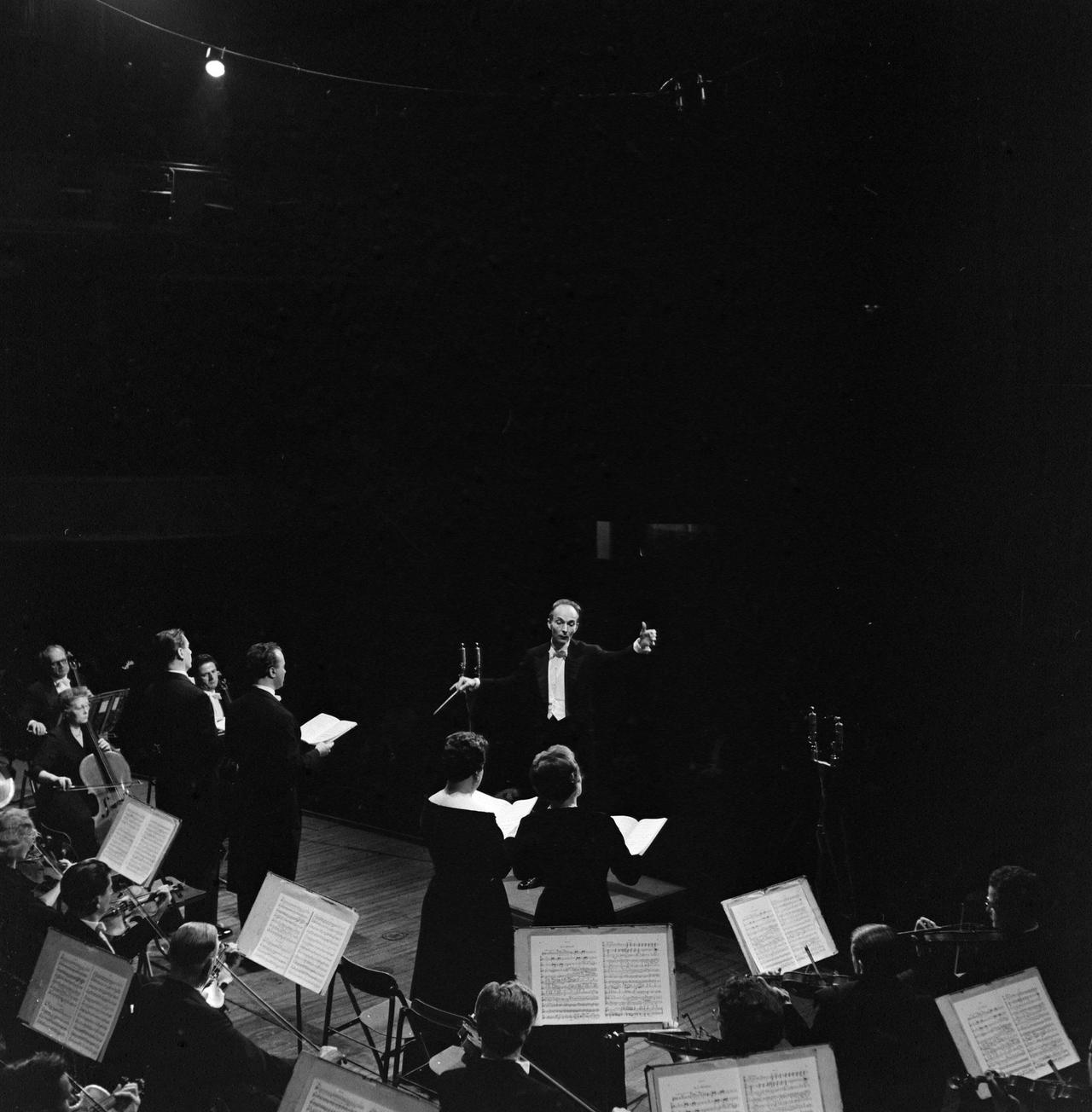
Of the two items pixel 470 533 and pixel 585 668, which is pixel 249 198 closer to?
pixel 470 533

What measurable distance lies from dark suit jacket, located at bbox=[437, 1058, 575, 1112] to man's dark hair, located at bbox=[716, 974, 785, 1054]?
447mm

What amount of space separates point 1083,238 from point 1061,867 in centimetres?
302

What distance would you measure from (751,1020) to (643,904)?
2665 mm

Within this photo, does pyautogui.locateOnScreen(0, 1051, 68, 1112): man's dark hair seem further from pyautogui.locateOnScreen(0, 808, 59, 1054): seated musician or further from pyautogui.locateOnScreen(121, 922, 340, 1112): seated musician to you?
pyautogui.locateOnScreen(0, 808, 59, 1054): seated musician

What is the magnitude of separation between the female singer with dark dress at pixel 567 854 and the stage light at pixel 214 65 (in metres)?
7.55

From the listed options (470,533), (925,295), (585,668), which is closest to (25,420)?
(470,533)

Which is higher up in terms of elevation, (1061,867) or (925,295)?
(925,295)

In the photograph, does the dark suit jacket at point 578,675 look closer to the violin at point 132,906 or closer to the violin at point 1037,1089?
the violin at point 132,906

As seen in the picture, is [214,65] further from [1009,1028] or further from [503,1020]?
[1009,1028]

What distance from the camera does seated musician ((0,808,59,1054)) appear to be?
3129mm

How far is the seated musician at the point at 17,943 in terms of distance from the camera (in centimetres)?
313

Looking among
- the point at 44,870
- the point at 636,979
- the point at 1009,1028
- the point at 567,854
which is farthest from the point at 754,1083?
the point at 44,870

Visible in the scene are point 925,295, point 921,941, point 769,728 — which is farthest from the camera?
point 769,728

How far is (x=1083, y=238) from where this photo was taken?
196 inches
